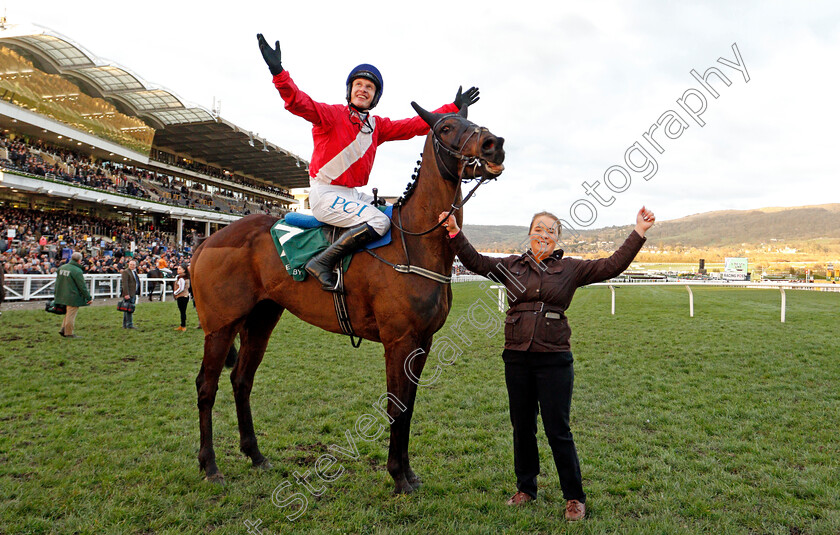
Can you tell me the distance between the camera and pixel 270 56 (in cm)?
297

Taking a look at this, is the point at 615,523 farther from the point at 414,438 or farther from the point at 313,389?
the point at 313,389

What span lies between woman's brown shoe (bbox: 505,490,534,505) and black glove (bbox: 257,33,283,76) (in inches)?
131

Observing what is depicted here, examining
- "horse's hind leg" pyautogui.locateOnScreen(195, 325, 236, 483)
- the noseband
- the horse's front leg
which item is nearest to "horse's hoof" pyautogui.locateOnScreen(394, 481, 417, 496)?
the horse's front leg

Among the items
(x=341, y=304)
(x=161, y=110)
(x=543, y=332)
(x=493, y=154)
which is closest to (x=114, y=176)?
(x=161, y=110)

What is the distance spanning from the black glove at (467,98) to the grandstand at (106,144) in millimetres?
29656

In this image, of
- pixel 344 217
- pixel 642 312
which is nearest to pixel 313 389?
pixel 344 217

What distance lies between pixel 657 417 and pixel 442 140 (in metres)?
3.91

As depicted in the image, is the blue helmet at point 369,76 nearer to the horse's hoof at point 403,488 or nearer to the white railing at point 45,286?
the horse's hoof at point 403,488

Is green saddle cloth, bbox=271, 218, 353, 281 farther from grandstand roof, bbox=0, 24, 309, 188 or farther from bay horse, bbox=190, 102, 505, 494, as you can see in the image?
grandstand roof, bbox=0, 24, 309, 188

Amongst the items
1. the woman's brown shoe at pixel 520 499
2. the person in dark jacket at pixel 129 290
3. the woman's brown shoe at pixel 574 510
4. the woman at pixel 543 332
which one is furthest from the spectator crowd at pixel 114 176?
the woman's brown shoe at pixel 574 510

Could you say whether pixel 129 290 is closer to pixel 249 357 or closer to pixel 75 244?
pixel 249 357

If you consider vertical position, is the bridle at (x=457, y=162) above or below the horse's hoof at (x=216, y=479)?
above

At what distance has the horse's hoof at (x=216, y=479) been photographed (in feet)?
11.2

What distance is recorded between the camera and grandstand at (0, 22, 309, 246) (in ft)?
87.6
